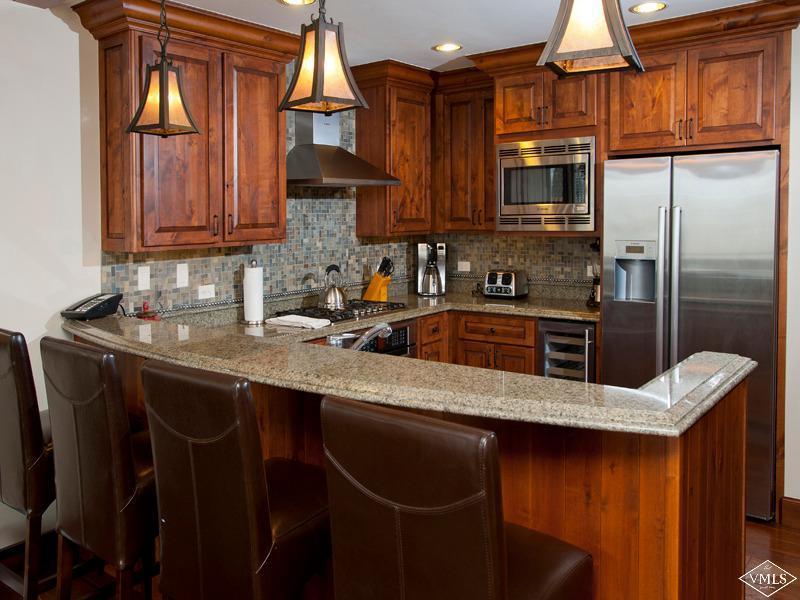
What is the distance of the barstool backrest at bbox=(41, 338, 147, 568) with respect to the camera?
201 centimetres

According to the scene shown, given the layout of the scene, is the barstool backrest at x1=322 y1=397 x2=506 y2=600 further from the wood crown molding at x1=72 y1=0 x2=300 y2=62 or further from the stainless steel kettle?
the stainless steel kettle

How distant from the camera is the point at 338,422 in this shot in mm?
1468

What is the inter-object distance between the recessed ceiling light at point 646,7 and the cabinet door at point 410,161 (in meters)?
1.69

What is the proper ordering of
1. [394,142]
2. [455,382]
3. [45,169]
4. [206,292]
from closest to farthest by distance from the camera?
[455,382], [45,169], [206,292], [394,142]

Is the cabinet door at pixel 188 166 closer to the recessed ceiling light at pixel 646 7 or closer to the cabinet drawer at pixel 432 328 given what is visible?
the cabinet drawer at pixel 432 328

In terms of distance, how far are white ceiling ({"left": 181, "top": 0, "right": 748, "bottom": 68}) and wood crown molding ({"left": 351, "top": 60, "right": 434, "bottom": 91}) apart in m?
0.31

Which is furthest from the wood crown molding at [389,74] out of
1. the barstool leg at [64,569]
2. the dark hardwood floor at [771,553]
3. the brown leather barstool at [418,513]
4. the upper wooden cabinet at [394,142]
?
the brown leather barstool at [418,513]

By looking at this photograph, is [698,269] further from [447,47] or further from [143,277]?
[143,277]

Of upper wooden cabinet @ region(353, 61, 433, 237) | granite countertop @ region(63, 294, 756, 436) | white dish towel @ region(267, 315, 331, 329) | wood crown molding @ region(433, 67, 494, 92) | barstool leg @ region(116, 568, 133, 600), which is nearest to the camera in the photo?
granite countertop @ region(63, 294, 756, 436)

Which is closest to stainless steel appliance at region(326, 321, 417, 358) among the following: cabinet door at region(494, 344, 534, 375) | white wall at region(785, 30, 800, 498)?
cabinet door at region(494, 344, 534, 375)

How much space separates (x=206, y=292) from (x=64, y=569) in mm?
1943

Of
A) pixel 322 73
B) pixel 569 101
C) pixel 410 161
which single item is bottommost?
pixel 322 73

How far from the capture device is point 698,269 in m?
3.75

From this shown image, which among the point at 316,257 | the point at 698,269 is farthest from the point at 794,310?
the point at 316,257
